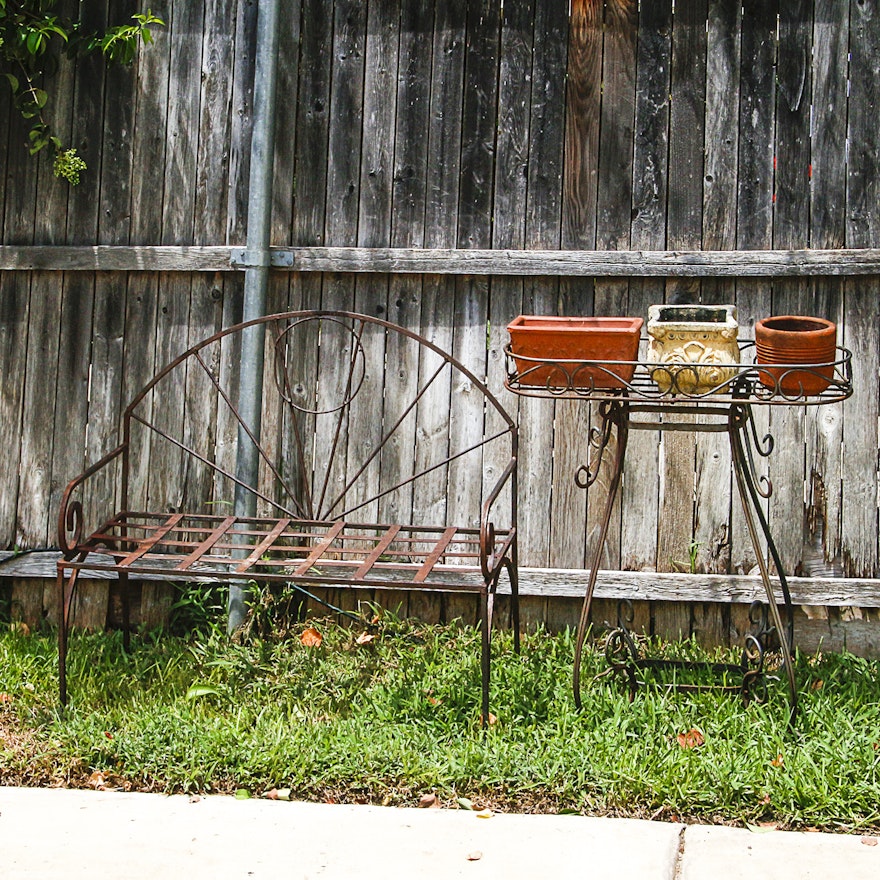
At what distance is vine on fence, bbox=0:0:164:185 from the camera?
4.10m

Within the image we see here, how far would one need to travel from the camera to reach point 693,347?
10.4ft

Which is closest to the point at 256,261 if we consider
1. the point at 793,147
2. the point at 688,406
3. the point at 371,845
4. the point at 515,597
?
the point at 515,597

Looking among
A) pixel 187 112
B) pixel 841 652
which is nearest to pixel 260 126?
pixel 187 112

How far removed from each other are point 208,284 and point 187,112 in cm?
68

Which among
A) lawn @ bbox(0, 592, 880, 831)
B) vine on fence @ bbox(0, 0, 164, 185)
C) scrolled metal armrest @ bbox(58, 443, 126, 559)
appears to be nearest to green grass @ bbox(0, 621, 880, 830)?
lawn @ bbox(0, 592, 880, 831)

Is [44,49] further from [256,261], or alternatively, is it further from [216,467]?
[216,467]

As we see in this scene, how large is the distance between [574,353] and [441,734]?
Result: 4.03 feet

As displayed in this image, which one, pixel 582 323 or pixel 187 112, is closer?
pixel 582 323

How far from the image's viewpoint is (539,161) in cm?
408

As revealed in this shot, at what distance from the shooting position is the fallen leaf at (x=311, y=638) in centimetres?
410

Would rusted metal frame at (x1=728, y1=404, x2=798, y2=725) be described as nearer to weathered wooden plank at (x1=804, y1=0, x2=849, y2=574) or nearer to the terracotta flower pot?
the terracotta flower pot

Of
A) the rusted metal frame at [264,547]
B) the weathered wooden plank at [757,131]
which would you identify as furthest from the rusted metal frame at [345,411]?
the weathered wooden plank at [757,131]

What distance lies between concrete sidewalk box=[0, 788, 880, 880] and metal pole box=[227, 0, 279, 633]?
131 centimetres

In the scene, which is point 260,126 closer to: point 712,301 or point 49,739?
point 712,301
